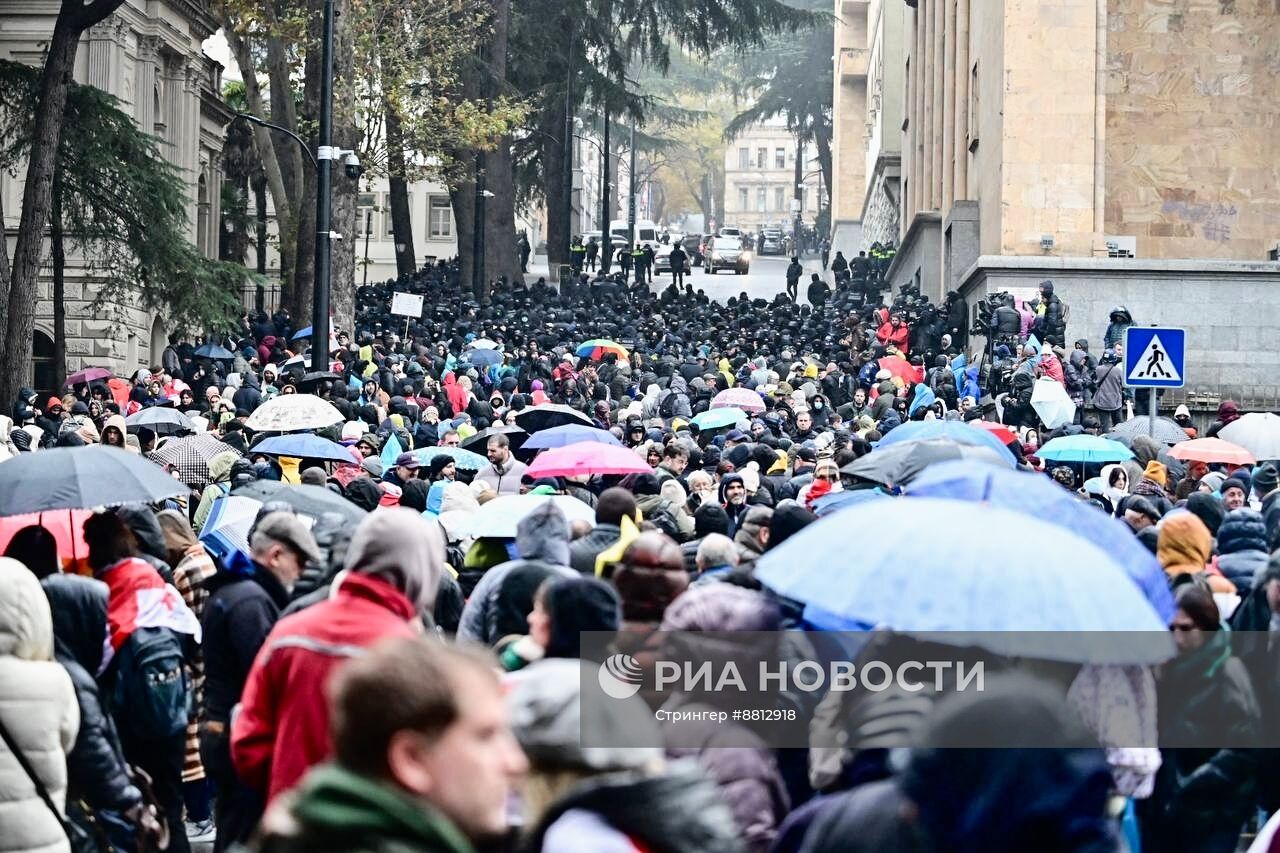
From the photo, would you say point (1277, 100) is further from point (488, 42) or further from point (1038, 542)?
point (1038, 542)

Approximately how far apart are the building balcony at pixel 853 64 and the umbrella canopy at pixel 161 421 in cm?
6544

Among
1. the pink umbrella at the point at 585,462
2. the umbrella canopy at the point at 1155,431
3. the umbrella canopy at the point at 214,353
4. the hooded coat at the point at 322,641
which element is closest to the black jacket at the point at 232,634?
the hooded coat at the point at 322,641

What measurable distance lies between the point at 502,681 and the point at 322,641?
1.00 meters

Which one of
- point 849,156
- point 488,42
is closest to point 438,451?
point 488,42

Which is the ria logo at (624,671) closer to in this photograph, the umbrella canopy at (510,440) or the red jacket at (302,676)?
the red jacket at (302,676)

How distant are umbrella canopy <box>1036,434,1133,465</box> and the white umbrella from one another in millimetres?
3766

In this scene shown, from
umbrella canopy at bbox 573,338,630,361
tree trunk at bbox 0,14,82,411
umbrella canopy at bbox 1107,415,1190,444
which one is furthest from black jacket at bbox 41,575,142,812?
umbrella canopy at bbox 573,338,630,361

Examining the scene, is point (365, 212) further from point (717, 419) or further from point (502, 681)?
point (502, 681)

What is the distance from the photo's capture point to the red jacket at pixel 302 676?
536cm

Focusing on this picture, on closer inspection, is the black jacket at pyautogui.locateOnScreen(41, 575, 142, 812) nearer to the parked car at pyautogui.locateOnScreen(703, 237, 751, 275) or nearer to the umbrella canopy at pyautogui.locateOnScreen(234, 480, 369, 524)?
the umbrella canopy at pyautogui.locateOnScreen(234, 480, 369, 524)

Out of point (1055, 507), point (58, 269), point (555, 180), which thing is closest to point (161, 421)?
point (1055, 507)

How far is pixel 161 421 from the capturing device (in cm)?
1861

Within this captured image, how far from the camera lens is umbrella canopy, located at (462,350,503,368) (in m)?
29.3

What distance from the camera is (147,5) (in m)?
44.5
